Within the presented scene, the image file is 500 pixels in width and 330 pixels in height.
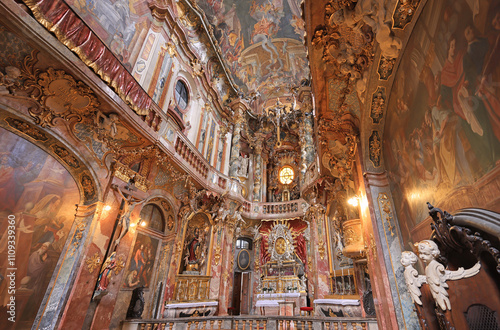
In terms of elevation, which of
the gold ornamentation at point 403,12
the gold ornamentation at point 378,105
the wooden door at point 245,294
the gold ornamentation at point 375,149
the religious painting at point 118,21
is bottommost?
the wooden door at point 245,294

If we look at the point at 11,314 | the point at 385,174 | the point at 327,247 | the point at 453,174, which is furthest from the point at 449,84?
the point at 327,247

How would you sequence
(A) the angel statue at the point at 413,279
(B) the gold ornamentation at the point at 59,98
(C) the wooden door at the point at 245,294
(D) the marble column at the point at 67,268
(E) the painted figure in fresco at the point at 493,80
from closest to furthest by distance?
(E) the painted figure in fresco at the point at 493,80 < (A) the angel statue at the point at 413,279 < (B) the gold ornamentation at the point at 59,98 < (D) the marble column at the point at 67,268 < (C) the wooden door at the point at 245,294

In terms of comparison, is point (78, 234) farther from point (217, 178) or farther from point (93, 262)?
point (217, 178)

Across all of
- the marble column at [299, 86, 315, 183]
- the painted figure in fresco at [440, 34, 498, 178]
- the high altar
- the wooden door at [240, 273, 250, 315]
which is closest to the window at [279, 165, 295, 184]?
the marble column at [299, 86, 315, 183]

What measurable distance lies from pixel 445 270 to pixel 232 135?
13372 millimetres

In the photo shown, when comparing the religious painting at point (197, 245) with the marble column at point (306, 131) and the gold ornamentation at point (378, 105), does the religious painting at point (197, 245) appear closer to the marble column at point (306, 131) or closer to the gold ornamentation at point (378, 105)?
the marble column at point (306, 131)

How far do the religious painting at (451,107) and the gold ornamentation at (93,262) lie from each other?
6.98m

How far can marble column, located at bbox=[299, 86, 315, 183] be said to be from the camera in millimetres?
13586

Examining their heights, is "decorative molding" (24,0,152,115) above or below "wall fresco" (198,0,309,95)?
below

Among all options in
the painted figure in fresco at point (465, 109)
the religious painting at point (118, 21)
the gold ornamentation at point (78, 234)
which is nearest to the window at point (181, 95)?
the religious painting at point (118, 21)

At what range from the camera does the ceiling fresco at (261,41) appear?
1419 cm

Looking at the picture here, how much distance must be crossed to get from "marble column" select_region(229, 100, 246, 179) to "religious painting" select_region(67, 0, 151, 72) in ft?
23.1

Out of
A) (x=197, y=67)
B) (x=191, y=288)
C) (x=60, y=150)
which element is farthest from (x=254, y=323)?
(x=197, y=67)

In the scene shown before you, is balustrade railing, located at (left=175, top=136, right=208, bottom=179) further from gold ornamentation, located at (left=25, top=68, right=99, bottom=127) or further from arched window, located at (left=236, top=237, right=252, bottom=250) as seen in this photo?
arched window, located at (left=236, top=237, right=252, bottom=250)
